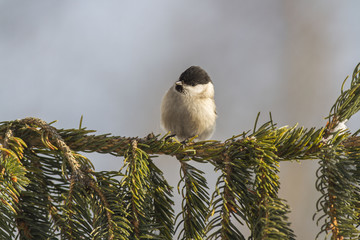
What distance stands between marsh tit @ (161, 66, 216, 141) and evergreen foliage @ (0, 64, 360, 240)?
0.77 metres

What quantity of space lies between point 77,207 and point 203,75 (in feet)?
3.93

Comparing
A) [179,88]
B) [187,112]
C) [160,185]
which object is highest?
[179,88]

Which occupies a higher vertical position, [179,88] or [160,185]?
[179,88]

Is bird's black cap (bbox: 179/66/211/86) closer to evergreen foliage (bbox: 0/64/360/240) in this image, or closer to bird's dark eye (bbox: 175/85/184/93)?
bird's dark eye (bbox: 175/85/184/93)

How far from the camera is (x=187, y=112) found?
1551 mm

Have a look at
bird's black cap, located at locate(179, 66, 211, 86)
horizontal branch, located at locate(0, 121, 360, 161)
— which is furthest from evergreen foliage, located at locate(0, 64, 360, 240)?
bird's black cap, located at locate(179, 66, 211, 86)

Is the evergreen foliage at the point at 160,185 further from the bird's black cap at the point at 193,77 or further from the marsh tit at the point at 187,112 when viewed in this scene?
the bird's black cap at the point at 193,77

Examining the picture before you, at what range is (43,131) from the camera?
728mm

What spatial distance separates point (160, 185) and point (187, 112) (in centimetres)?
80

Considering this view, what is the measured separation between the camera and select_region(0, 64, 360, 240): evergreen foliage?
61 cm

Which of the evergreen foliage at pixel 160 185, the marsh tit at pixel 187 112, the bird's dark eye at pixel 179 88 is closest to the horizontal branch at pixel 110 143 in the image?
the evergreen foliage at pixel 160 185

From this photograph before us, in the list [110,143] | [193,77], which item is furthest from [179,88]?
[110,143]

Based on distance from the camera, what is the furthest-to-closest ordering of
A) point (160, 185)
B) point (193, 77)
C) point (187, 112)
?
point (193, 77) < point (187, 112) < point (160, 185)

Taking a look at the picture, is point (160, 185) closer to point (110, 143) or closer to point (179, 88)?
point (110, 143)
